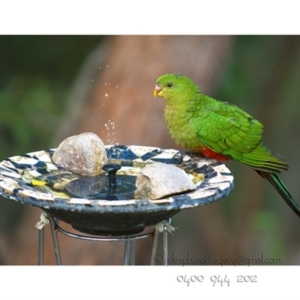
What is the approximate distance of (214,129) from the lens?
11.3 feet

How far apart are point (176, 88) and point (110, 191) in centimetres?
96

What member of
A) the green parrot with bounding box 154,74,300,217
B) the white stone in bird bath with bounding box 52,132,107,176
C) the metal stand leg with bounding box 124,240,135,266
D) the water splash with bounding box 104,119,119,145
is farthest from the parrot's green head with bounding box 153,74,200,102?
the water splash with bounding box 104,119,119,145

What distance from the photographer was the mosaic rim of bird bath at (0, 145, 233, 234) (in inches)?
92.7

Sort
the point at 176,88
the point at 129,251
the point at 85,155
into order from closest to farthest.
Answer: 1. the point at 85,155
2. the point at 129,251
3. the point at 176,88

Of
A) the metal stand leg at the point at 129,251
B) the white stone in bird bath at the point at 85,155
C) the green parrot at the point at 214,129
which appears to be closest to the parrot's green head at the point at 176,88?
the green parrot at the point at 214,129

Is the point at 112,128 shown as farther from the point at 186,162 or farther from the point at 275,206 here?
the point at 275,206

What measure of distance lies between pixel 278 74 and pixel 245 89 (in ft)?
1.47

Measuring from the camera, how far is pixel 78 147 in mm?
3002

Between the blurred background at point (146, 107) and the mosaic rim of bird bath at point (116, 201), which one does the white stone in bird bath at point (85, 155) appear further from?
the blurred background at point (146, 107)

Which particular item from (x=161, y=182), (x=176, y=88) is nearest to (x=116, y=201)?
(x=161, y=182)

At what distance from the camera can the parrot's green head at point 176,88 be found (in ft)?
11.6

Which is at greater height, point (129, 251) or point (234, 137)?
point (234, 137)

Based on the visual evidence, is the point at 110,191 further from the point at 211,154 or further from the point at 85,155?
the point at 211,154

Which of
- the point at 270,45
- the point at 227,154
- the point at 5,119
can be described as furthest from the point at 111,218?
the point at 270,45
